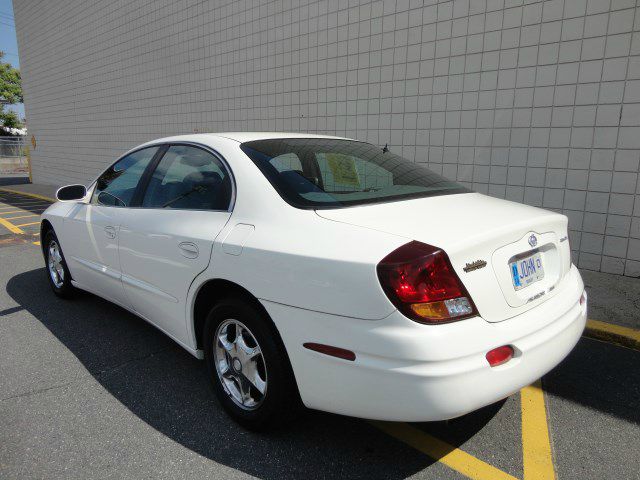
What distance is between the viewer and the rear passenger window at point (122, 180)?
337cm

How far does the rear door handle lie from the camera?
2525 millimetres

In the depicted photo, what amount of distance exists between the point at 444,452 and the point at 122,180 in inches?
113

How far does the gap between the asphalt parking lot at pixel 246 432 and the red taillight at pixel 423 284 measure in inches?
33.4

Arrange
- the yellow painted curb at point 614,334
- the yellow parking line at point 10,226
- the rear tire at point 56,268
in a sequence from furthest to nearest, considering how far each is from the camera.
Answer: the yellow parking line at point 10,226, the rear tire at point 56,268, the yellow painted curb at point 614,334

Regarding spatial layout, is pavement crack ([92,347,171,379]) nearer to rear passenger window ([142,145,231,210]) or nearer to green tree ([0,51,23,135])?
rear passenger window ([142,145,231,210])

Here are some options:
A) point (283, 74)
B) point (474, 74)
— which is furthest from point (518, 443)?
point (283, 74)

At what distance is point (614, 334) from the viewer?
11.6 ft

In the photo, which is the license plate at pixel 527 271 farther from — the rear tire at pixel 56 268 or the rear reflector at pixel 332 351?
the rear tire at pixel 56 268

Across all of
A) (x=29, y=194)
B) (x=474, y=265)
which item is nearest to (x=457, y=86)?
(x=474, y=265)

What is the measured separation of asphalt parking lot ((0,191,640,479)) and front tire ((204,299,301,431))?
141 millimetres

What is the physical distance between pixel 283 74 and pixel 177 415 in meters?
6.33

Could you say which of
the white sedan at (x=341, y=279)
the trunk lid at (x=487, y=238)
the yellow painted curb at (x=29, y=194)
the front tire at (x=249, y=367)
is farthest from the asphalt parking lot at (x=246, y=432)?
the yellow painted curb at (x=29, y=194)

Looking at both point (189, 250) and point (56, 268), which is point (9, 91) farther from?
point (189, 250)

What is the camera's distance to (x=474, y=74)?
17.9 feet
